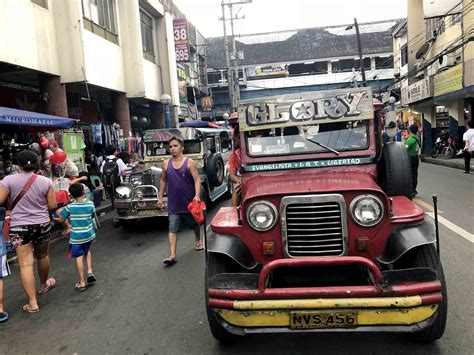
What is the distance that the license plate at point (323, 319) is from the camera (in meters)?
2.79

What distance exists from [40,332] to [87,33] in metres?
11.8

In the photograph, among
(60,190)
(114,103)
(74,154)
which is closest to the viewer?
(60,190)

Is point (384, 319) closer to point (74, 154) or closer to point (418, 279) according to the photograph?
point (418, 279)

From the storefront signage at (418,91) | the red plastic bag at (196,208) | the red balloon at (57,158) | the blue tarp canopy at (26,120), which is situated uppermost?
the storefront signage at (418,91)

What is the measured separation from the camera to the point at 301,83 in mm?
42375

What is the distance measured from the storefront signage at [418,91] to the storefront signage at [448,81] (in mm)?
534

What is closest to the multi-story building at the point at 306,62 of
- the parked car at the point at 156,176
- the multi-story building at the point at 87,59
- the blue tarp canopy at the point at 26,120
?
the multi-story building at the point at 87,59

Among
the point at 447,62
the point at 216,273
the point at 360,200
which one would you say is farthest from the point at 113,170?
the point at 447,62

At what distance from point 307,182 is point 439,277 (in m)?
1.20

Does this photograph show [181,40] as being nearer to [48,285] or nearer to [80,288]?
[48,285]

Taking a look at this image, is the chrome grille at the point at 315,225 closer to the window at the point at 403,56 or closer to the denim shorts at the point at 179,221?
the denim shorts at the point at 179,221

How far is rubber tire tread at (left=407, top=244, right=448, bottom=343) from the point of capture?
3.07 meters

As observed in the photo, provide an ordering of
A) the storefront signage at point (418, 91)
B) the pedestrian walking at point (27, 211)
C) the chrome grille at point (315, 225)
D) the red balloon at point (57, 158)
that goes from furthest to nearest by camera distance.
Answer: the storefront signage at point (418, 91) < the red balloon at point (57, 158) < the pedestrian walking at point (27, 211) < the chrome grille at point (315, 225)

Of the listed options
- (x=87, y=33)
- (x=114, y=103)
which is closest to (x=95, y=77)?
(x=87, y=33)
